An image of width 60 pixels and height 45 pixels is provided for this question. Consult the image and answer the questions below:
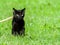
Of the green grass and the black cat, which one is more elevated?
the black cat

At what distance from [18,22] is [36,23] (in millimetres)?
2572

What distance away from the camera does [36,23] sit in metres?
12.5

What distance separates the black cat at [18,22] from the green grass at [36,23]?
19 cm

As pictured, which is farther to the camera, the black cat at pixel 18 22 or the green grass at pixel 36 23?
the green grass at pixel 36 23

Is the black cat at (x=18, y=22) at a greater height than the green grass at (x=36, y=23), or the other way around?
the black cat at (x=18, y=22)

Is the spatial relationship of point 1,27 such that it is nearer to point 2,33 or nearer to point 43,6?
point 2,33

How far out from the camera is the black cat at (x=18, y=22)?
31.7ft

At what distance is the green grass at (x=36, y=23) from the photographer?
9875 mm

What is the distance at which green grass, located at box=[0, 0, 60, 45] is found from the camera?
9.88 metres

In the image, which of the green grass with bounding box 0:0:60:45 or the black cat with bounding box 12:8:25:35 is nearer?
the black cat with bounding box 12:8:25:35

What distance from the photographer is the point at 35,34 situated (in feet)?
35.2

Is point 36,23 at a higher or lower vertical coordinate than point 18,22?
lower

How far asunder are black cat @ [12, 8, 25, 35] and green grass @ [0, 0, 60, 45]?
0.19 meters

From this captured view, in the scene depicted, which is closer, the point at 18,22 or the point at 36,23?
the point at 18,22
